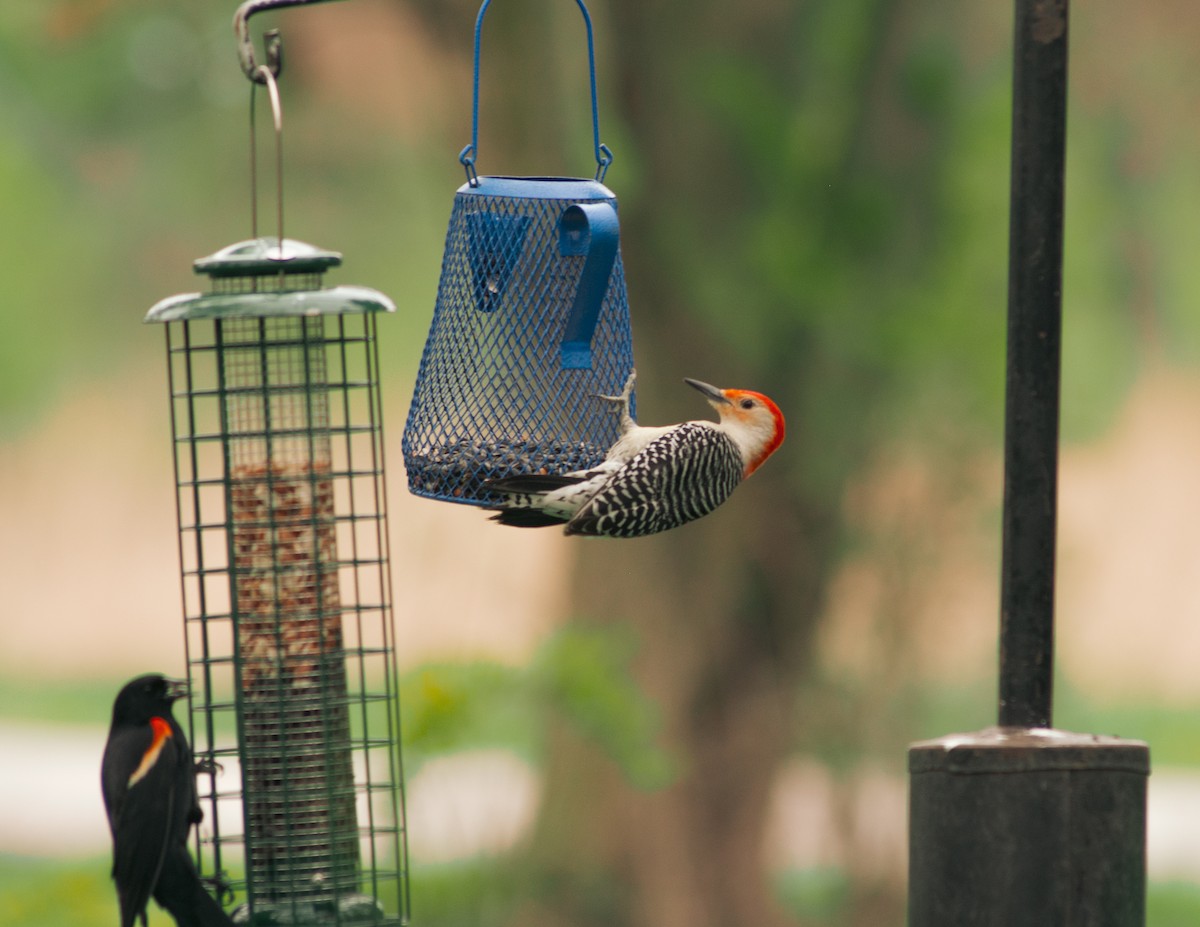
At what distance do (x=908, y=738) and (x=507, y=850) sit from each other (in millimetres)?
2496

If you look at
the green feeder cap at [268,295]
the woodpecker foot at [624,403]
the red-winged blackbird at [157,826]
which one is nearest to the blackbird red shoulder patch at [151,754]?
the red-winged blackbird at [157,826]

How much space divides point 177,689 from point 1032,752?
2.86m

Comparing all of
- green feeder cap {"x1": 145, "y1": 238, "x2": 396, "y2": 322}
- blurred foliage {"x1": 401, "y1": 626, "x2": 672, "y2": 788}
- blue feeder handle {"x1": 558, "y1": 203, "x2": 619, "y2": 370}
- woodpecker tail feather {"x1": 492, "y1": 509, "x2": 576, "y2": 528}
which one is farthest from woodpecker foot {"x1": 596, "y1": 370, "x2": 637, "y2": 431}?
blurred foliage {"x1": 401, "y1": 626, "x2": 672, "y2": 788}

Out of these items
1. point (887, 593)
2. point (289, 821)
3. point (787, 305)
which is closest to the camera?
point (289, 821)

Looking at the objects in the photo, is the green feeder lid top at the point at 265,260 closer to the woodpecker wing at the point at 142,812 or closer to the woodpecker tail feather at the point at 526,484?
the woodpecker tail feather at the point at 526,484

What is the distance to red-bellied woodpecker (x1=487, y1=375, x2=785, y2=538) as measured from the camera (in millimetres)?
4535

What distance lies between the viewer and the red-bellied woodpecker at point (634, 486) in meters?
4.54

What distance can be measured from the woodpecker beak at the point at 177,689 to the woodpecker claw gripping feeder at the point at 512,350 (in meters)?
0.89

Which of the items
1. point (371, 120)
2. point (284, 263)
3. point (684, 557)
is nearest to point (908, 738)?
point (684, 557)

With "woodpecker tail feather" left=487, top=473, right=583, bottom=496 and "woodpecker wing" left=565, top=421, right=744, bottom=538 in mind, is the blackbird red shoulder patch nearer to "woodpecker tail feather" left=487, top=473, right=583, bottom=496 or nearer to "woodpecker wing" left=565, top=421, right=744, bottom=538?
"woodpecker tail feather" left=487, top=473, right=583, bottom=496

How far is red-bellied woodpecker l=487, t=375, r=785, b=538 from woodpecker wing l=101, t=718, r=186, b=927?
1.20m

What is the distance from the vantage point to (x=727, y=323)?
32.2ft

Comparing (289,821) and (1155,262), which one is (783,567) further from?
(289,821)

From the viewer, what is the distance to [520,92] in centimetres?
986
